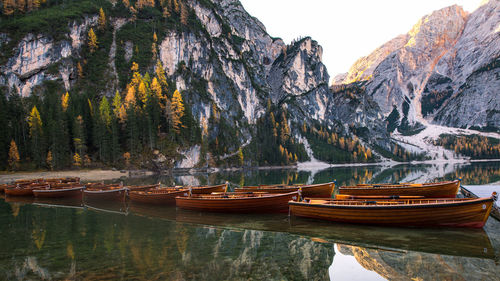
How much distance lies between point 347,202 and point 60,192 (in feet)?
126

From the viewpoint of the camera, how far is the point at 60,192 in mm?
36688

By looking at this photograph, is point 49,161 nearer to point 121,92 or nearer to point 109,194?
point 121,92

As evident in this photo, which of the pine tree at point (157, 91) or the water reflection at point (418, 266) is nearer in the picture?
the water reflection at point (418, 266)

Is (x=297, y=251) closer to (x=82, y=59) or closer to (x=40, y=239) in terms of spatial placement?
(x=40, y=239)

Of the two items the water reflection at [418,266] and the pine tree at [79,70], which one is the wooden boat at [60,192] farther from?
the pine tree at [79,70]

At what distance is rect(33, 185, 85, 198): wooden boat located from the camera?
36.7 metres

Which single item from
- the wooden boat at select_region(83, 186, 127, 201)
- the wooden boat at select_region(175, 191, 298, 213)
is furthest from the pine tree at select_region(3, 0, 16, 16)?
the wooden boat at select_region(175, 191, 298, 213)

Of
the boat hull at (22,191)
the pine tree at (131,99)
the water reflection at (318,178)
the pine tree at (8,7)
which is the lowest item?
the water reflection at (318,178)

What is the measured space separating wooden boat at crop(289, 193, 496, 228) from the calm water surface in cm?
63

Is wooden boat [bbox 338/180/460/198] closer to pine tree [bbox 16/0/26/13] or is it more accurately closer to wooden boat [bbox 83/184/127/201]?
wooden boat [bbox 83/184/127/201]

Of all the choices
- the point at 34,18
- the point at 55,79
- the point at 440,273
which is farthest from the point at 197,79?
the point at 440,273

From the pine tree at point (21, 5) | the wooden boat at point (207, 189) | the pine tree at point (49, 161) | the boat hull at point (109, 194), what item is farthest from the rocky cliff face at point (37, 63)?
the wooden boat at point (207, 189)

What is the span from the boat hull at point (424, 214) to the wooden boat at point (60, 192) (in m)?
36.1

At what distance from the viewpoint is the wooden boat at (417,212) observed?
55.8 ft
